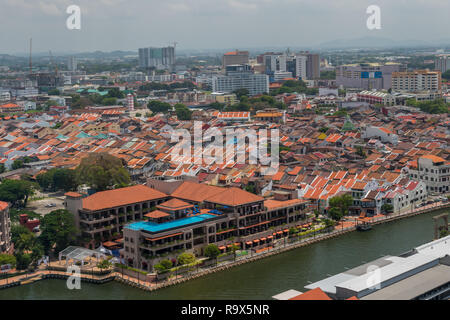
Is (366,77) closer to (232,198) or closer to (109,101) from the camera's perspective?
(109,101)

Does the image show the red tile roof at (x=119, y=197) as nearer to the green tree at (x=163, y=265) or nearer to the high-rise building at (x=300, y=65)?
the green tree at (x=163, y=265)

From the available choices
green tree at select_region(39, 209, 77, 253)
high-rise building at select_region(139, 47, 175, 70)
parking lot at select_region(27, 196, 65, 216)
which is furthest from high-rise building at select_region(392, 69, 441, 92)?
high-rise building at select_region(139, 47, 175, 70)

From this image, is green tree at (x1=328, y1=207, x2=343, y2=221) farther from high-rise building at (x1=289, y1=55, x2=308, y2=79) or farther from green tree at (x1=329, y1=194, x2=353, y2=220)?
high-rise building at (x1=289, y1=55, x2=308, y2=79)

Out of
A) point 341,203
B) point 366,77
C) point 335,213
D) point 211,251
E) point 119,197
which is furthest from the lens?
point 366,77

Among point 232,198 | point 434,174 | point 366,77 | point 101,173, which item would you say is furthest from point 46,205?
point 366,77

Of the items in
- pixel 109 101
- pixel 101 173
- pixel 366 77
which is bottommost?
pixel 101 173

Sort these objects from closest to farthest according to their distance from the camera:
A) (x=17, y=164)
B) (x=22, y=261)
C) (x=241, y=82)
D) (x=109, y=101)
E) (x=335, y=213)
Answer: (x=22, y=261)
(x=335, y=213)
(x=17, y=164)
(x=109, y=101)
(x=241, y=82)

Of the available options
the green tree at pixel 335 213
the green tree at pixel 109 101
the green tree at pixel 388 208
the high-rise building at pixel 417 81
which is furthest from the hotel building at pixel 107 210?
the high-rise building at pixel 417 81
